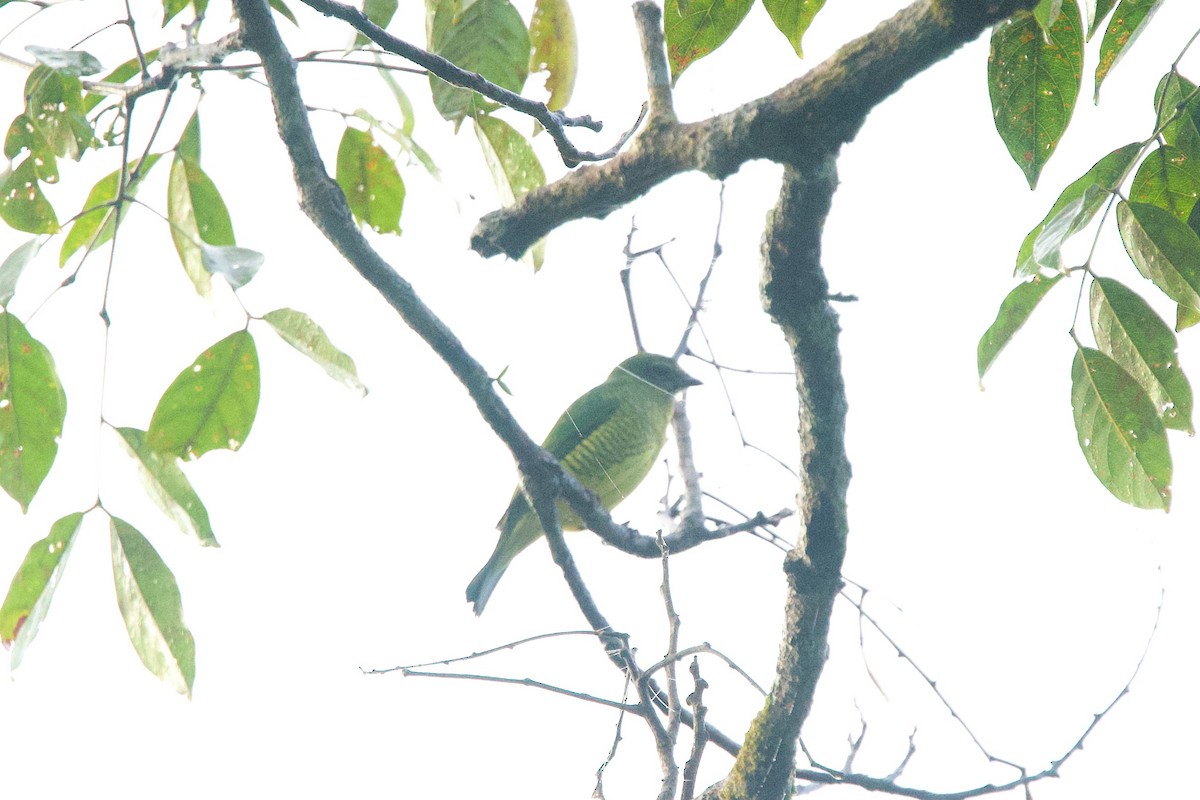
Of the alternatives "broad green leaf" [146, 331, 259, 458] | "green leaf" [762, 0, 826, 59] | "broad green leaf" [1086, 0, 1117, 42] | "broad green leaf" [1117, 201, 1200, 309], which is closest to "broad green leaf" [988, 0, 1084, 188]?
"broad green leaf" [1086, 0, 1117, 42]

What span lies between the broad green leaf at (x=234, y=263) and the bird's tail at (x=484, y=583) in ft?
11.7

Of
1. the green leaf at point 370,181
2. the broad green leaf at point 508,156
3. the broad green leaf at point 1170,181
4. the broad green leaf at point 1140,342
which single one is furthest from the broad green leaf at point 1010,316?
the green leaf at point 370,181

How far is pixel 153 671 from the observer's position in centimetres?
177

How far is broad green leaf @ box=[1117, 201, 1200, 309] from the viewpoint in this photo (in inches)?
57.5

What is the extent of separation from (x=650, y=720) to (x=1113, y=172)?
135 cm

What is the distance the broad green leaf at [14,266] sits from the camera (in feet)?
5.74

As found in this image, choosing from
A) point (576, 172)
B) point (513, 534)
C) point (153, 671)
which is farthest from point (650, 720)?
point (513, 534)

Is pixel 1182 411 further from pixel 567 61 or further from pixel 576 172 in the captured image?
pixel 567 61

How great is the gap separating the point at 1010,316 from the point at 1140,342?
192 millimetres

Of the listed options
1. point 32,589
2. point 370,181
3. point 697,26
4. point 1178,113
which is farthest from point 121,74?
point 1178,113

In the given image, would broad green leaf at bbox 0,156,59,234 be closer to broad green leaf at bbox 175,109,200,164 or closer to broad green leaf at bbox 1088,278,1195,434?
broad green leaf at bbox 175,109,200,164

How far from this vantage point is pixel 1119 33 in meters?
1.57

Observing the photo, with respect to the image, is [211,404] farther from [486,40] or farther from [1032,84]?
[1032,84]

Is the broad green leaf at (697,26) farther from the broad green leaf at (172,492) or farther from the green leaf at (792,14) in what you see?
the broad green leaf at (172,492)
